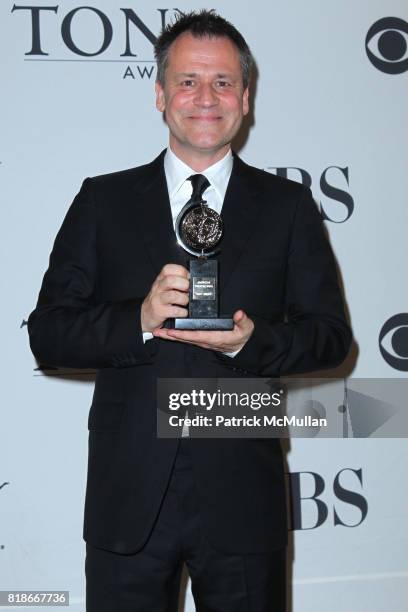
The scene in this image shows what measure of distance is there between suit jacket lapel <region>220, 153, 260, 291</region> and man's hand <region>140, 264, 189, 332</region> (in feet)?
0.60

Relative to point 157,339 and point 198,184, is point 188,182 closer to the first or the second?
point 198,184

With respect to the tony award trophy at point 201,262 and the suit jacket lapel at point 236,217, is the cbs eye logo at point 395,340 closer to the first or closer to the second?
the suit jacket lapel at point 236,217

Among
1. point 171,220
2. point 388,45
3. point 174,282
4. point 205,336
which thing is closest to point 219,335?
point 205,336

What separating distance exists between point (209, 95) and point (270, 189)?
0.23m

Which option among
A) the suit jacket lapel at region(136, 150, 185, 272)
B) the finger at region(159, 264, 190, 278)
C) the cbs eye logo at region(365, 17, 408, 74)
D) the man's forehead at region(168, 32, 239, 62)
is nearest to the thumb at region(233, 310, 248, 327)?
the finger at region(159, 264, 190, 278)

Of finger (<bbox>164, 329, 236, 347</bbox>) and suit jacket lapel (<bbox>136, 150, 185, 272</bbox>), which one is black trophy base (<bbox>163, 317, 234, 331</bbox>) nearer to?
finger (<bbox>164, 329, 236, 347</bbox>)

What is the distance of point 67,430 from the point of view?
7.93 ft

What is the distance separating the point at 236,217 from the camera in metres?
1.67

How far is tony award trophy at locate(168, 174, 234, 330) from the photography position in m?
1.47

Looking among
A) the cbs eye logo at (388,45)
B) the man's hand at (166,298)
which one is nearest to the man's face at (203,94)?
the man's hand at (166,298)

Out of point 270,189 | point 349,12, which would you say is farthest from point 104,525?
point 349,12

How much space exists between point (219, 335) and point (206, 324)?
0.03 m

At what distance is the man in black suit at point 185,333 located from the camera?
1545 mm

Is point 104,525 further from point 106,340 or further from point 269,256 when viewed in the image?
point 269,256
